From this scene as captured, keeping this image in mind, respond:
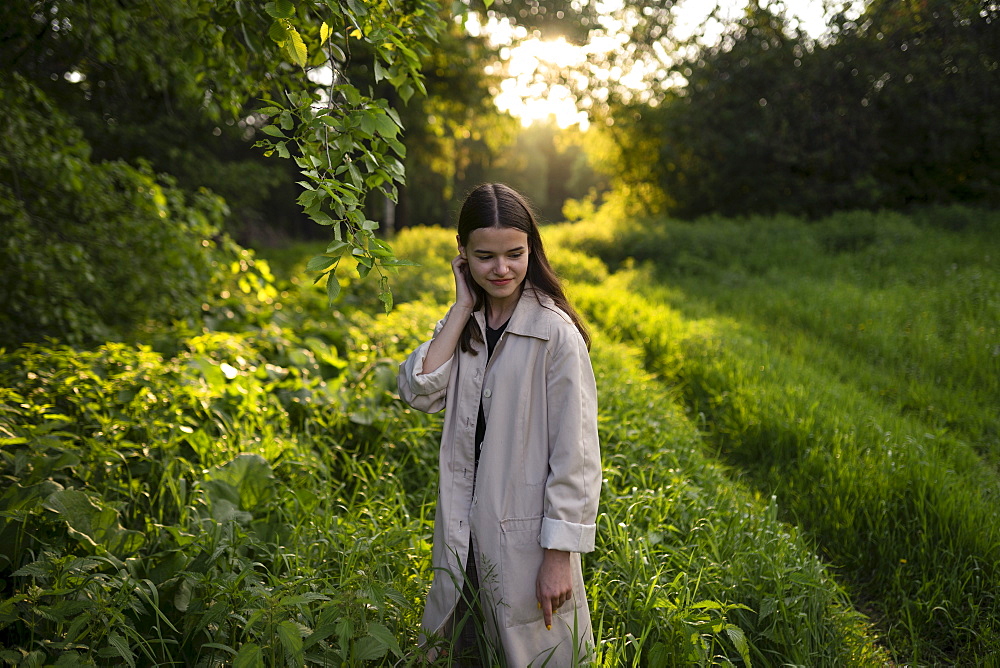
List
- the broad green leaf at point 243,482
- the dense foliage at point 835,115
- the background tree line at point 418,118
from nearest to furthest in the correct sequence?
the broad green leaf at point 243,482, the background tree line at point 418,118, the dense foliage at point 835,115

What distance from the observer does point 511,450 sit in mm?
2027

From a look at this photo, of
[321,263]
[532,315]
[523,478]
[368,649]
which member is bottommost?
[368,649]

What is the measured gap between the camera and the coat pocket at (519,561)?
1.99 m

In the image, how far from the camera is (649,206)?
58.8 feet

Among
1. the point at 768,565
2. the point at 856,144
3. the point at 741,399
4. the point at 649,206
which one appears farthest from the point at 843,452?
the point at 649,206

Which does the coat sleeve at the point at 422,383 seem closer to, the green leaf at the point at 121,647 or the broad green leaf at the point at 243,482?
the green leaf at the point at 121,647

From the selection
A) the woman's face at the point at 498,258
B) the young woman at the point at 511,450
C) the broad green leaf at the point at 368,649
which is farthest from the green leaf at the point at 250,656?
the woman's face at the point at 498,258

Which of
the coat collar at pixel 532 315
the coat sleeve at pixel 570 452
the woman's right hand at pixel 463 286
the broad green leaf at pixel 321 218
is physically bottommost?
the coat sleeve at pixel 570 452

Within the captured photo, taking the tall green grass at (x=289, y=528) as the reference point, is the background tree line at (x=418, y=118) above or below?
above

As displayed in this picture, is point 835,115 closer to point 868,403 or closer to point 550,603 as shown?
point 868,403

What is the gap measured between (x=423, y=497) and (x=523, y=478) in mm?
1687

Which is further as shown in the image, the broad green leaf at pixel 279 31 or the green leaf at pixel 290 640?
the broad green leaf at pixel 279 31

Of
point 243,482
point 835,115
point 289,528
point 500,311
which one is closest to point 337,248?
point 500,311

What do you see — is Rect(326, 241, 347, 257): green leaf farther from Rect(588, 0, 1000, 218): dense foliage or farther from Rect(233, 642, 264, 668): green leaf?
Rect(588, 0, 1000, 218): dense foliage
